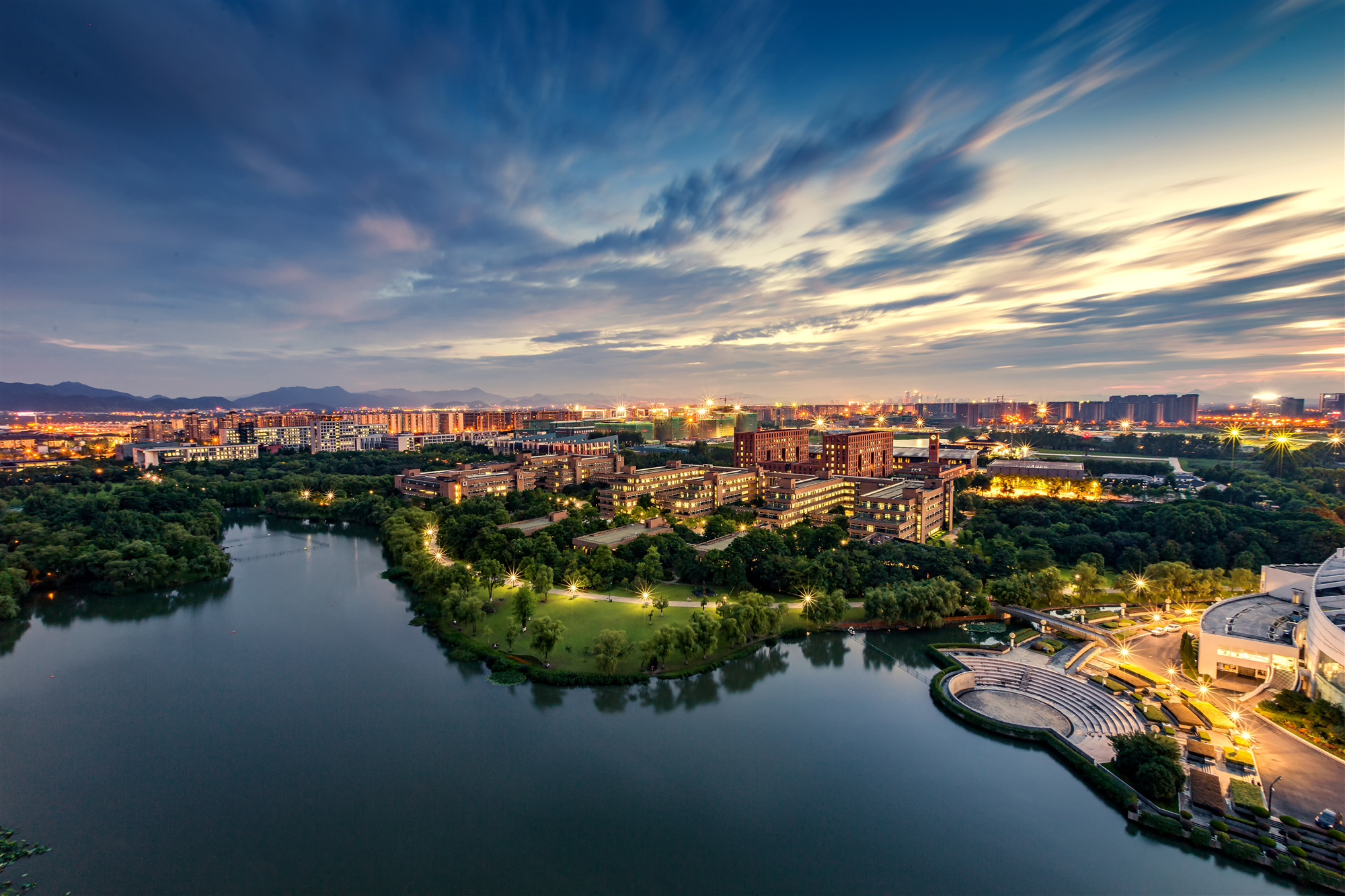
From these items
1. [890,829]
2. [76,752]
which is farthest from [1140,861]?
[76,752]

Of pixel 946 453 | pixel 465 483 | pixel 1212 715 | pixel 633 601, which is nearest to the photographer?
pixel 1212 715

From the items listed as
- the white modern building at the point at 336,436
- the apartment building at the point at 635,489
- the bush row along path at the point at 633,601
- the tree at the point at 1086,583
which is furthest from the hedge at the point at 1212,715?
the white modern building at the point at 336,436

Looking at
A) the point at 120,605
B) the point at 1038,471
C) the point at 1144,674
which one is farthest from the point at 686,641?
the point at 1038,471

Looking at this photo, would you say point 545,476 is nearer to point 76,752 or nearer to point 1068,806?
point 76,752

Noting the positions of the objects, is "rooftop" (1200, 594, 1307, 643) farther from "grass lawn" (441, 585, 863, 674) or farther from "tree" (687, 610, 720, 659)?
"tree" (687, 610, 720, 659)

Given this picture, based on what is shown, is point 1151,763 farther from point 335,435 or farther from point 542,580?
point 335,435

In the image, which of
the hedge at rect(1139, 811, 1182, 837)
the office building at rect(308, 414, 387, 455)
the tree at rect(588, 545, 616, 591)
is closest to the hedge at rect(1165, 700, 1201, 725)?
the hedge at rect(1139, 811, 1182, 837)

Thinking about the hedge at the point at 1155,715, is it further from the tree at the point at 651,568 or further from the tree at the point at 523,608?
the tree at the point at 523,608
